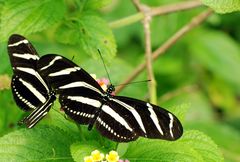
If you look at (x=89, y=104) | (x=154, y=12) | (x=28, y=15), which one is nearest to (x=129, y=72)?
(x=154, y=12)

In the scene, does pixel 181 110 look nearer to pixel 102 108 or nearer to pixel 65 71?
pixel 102 108

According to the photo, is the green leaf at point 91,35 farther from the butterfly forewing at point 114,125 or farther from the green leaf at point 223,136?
the green leaf at point 223,136

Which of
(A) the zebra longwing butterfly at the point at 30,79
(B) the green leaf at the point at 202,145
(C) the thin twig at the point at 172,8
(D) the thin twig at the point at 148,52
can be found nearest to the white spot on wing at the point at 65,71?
(A) the zebra longwing butterfly at the point at 30,79

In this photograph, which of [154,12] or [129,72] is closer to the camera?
[154,12]

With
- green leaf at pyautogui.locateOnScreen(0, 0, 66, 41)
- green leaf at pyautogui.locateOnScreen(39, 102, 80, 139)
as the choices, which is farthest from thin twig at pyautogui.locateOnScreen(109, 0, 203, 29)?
green leaf at pyautogui.locateOnScreen(39, 102, 80, 139)

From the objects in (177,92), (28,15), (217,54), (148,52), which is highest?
(28,15)

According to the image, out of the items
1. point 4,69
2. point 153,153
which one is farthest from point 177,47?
point 153,153

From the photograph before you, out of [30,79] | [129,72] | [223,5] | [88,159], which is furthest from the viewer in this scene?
[129,72]
